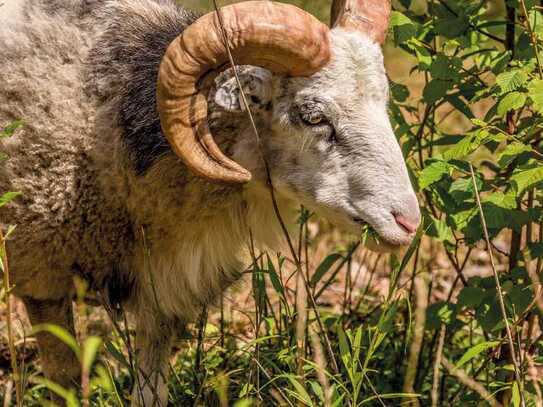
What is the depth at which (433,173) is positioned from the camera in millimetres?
3770

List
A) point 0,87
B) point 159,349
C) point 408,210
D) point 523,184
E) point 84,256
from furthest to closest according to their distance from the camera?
point 159,349 < point 84,256 < point 0,87 < point 408,210 < point 523,184

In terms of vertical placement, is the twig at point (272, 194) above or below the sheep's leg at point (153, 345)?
above

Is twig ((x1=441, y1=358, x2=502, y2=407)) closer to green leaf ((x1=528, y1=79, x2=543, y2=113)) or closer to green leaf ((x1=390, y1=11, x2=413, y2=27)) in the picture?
green leaf ((x1=528, y1=79, x2=543, y2=113))

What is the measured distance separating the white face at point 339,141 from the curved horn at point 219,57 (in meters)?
0.11

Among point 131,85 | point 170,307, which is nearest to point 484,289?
point 170,307

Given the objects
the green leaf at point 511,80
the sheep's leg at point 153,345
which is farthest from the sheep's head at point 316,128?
the sheep's leg at point 153,345

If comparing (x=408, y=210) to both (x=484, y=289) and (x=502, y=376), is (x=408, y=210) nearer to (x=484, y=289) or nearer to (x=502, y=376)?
(x=484, y=289)

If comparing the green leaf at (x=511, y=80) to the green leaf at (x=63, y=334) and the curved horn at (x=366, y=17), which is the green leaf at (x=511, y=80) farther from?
the green leaf at (x=63, y=334)

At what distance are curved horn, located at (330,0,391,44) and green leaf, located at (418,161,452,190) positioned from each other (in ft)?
2.40

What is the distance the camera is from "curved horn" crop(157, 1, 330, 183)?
3654 mm

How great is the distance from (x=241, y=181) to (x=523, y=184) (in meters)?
1.15

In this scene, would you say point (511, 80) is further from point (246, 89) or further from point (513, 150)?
point (246, 89)

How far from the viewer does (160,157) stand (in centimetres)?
412

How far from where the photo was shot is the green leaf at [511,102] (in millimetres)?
3529
